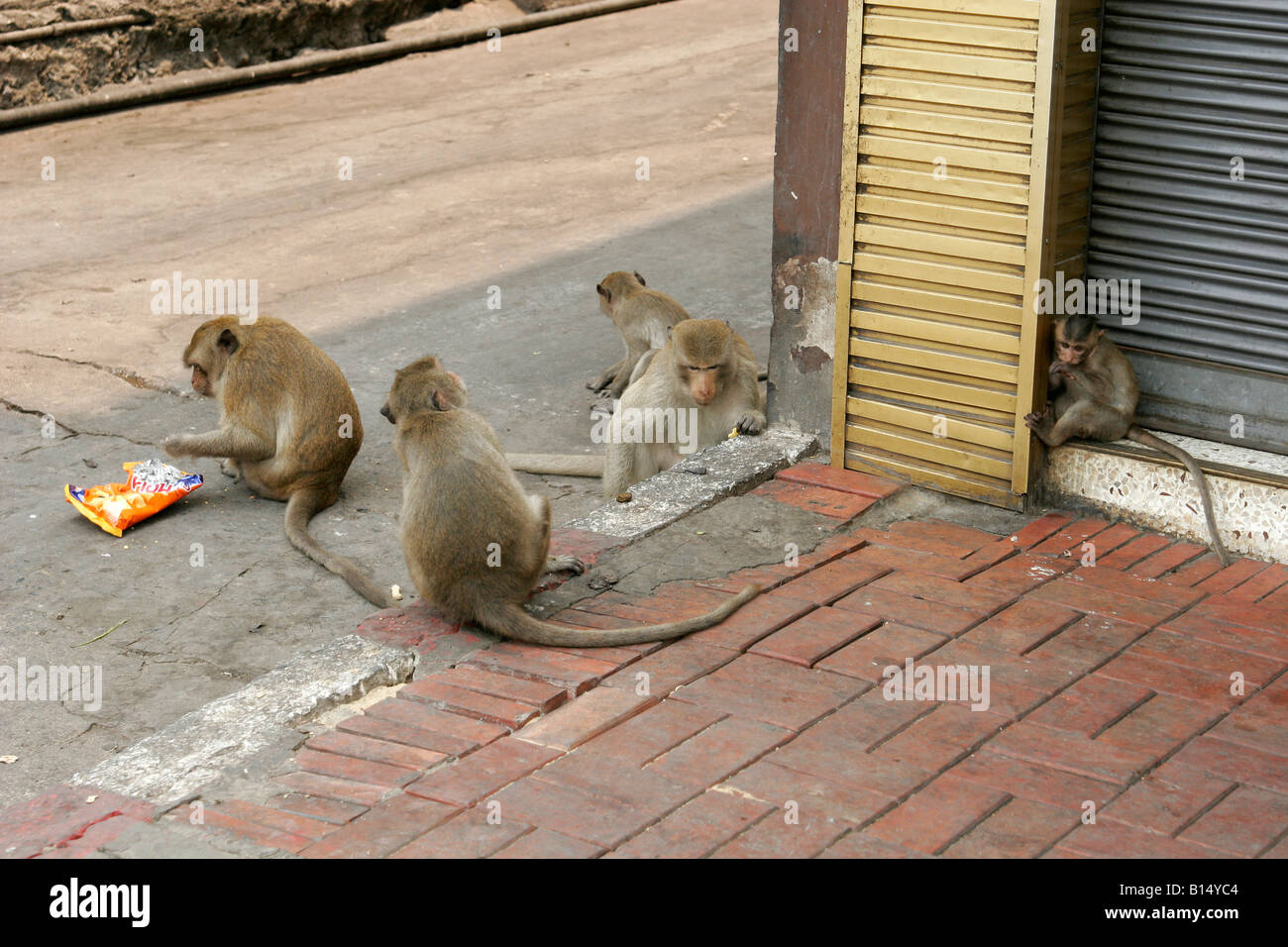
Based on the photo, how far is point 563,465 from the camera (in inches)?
Result: 275

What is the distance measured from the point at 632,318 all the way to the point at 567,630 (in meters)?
Result: 3.45

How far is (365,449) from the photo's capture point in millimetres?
7406

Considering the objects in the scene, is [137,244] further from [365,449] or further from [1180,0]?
[1180,0]

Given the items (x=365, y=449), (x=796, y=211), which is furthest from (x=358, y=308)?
(x=796, y=211)

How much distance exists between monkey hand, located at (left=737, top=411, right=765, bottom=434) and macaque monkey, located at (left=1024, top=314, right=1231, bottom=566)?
1227mm

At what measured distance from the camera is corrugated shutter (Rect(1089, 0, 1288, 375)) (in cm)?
517

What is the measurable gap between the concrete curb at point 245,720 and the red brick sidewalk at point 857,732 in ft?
0.49

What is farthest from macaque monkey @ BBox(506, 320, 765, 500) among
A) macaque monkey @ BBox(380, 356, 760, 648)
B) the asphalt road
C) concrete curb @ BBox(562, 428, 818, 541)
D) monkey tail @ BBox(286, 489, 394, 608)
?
macaque monkey @ BBox(380, 356, 760, 648)

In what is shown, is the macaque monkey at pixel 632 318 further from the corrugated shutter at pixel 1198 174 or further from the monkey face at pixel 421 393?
the corrugated shutter at pixel 1198 174

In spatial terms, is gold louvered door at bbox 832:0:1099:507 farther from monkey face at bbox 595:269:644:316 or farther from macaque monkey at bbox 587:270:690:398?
monkey face at bbox 595:269:644:316

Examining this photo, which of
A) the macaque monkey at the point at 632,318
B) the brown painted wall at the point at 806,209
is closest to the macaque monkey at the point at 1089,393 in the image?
the brown painted wall at the point at 806,209

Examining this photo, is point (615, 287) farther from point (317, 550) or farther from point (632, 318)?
point (317, 550)

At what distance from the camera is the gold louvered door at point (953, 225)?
5223 millimetres

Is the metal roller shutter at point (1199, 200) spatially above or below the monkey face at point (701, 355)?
above
